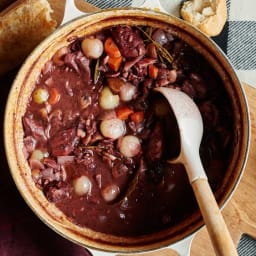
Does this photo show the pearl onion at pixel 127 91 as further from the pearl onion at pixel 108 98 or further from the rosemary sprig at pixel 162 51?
the rosemary sprig at pixel 162 51

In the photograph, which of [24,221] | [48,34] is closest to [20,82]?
[48,34]

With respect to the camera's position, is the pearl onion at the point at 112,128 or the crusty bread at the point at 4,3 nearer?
the pearl onion at the point at 112,128

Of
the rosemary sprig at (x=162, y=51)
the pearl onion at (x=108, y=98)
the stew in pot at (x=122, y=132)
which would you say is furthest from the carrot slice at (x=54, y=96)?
the rosemary sprig at (x=162, y=51)

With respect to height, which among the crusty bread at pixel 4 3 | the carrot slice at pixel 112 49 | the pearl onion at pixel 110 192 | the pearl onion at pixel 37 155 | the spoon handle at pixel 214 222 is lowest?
the pearl onion at pixel 110 192

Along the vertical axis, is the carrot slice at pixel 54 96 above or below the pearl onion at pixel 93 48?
below

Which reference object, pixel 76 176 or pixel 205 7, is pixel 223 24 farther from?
pixel 76 176

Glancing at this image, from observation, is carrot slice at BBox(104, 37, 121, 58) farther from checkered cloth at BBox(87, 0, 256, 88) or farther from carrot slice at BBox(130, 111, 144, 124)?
checkered cloth at BBox(87, 0, 256, 88)
